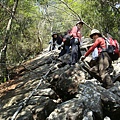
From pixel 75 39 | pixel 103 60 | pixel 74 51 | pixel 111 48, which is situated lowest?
pixel 103 60

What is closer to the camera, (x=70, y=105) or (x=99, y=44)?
(x=70, y=105)

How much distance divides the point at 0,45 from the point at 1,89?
6.44ft

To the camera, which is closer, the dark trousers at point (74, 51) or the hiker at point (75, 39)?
the hiker at point (75, 39)

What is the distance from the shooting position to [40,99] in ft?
17.6

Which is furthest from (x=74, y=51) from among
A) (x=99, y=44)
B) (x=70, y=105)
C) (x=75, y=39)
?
(x=70, y=105)

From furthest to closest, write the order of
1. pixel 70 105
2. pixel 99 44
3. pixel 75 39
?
pixel 75 39 → pixel 99 44 → pixel 70 105

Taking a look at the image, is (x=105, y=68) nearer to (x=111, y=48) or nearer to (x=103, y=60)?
(x=103, y=60)

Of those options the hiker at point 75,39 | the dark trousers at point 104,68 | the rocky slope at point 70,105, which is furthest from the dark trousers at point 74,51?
the dark trousers at point 104,68

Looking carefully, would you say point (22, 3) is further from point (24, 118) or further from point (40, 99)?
point (24, 118)

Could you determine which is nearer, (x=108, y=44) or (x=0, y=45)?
(x=108, y=44)

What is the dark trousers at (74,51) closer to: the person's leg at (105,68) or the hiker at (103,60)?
the hiker at (103,60)

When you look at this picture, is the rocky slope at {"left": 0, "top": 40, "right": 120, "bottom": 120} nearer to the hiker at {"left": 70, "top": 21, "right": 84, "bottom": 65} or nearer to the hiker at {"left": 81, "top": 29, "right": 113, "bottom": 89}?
the hiker at {"left": 81, "top": 29, "right": 113, "bottom": 89}

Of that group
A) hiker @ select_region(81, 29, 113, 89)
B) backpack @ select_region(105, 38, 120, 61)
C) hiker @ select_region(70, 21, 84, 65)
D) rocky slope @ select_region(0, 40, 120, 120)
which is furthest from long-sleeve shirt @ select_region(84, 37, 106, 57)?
hiker @ select_region(70, 21, 84, 65)

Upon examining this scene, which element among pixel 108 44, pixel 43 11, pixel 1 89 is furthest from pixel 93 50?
pixel 43 11
